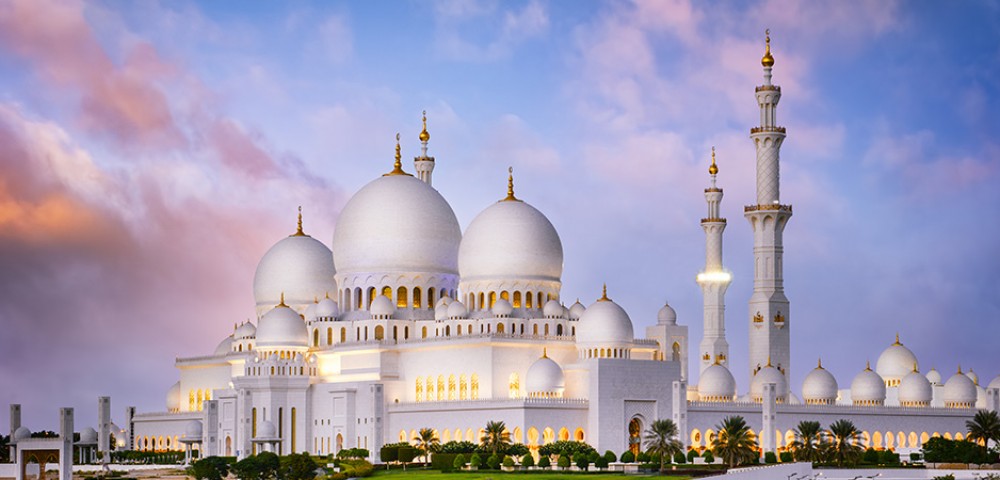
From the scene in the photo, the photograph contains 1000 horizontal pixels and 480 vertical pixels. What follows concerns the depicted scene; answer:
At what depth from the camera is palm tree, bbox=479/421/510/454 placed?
69625mm

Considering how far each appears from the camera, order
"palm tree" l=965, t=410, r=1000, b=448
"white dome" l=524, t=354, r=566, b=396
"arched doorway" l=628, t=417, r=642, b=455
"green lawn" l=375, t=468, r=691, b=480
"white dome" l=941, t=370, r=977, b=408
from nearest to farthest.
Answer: "green lawn" l=375, t=468, r=691, b=480 → "white dome" l=524, t=354, r=566, b=396 → "arched doorway" l=628, t=417, r=642, b=455 → "palm tree" l=965, t=410, r=1000, b=448 → "white dome" l=941, t=370, r=977, b=408

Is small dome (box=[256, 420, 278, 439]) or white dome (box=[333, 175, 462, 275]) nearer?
small dome (box=[256, 420, 278, 439])

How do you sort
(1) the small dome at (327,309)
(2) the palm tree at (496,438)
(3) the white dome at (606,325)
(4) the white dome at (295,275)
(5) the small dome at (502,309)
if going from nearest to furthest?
(2) the palm tree at (496,438)
(3) the white dome at (606,325)
(5) the small dome at (502,309)
(1) the small dome at (327,309)
(4) the white dome at (295,275)

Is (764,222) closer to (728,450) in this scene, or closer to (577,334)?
(577,334)

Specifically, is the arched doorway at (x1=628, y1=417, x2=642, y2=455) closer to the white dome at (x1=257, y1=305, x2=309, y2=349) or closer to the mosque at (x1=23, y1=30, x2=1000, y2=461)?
the mosque at (x1=23, y1=30, x2=1000, y2=461)

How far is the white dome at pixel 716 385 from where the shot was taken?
78938mm

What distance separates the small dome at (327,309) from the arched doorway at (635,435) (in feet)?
56.2

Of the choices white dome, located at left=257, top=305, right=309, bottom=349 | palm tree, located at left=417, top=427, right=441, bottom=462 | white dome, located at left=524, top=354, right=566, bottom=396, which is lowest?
palm tree, located at left=417, top=427, right=441, bottom=462

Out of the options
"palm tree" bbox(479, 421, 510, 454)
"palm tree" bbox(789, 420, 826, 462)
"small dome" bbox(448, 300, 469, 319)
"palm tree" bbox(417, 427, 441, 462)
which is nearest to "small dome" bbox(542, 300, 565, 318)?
"small dome" bbox(448, 300, 469, 319)

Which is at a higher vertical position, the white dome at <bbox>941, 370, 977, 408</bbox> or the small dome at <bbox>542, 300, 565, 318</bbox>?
the small dome at <bbox>542, 300, 565, 318</bbox>

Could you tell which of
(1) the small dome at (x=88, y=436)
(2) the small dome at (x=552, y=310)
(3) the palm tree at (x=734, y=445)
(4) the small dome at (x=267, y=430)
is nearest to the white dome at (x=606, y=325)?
(2) the small dome at (x=552, y=310)

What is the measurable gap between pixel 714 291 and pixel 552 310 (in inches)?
454

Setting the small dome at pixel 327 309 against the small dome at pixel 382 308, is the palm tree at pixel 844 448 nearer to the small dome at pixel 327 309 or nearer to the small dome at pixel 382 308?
the small dome at pixel 382 308

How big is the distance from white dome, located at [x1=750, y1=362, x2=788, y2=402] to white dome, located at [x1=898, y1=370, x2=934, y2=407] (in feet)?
24.3
